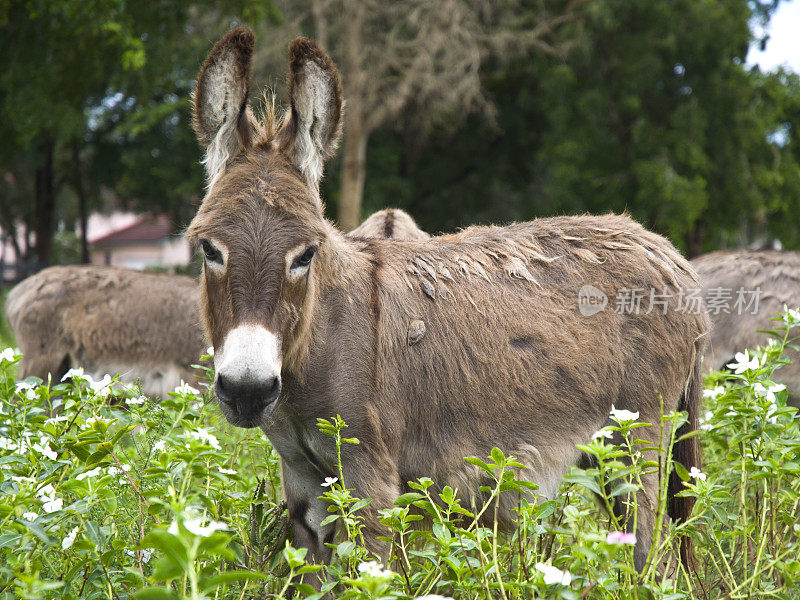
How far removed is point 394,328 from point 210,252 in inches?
31.8

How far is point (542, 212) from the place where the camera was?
770 inches

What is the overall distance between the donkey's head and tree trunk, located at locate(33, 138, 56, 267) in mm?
18705

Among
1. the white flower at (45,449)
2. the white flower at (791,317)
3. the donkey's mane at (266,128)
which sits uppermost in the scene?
the donkey's mane at (266,128)

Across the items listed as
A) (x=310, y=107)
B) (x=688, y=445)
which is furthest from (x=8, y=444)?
(x=688, y=445)

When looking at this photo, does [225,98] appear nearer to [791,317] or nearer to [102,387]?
[102,387]

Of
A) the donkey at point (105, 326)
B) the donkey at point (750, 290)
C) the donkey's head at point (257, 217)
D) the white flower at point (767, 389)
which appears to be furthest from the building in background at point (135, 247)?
the white flower at point (767, 389)

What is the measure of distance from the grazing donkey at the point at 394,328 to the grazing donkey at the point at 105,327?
380 cm

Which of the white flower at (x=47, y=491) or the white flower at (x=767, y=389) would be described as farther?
the white flower at (x=767, y=389)

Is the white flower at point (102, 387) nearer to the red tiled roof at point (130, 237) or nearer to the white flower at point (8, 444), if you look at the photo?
the white flower at point (8, 444)

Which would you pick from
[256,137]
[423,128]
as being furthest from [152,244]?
[256,137]

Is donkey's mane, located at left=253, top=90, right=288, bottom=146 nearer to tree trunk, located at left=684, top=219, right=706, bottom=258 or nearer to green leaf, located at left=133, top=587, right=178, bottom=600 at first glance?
green leaf, located at left=133, top=587, right=178, bottom=600

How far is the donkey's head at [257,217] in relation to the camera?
7.20 feet

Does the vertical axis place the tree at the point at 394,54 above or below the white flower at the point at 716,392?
above

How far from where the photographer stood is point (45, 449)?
2.32m
